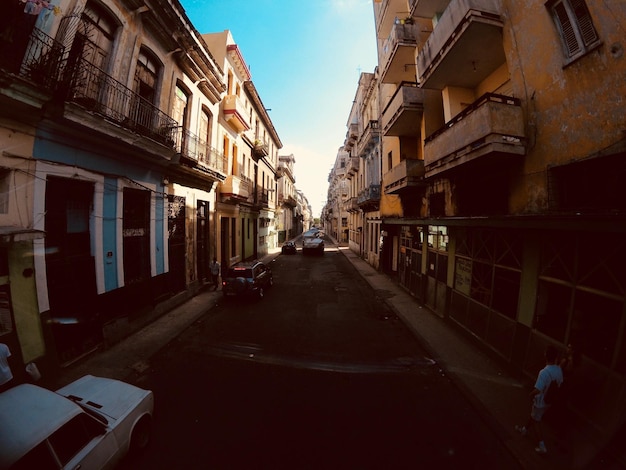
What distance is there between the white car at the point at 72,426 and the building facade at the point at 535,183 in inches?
279

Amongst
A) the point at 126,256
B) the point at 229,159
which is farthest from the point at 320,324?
the point at 229,159

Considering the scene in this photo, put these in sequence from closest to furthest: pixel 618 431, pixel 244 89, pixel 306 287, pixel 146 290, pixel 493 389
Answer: pixel 618 431 → pixel 493 389 → pixel 146 290 → pixel 306 287 → pixel 244 89

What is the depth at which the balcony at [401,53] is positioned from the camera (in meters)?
11.7

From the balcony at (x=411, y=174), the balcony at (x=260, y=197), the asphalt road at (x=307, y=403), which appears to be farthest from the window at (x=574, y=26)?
the balcony at (x=260, y=197)

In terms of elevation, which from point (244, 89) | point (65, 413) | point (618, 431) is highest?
point (244, 89)

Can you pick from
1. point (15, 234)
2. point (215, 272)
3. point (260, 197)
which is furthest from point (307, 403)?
point (260, 197)

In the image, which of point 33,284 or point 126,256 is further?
point 126,256

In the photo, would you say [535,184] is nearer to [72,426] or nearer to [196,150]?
[72,426]

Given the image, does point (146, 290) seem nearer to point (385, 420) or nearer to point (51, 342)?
point (51, 342)

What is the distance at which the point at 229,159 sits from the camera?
17.4 metres

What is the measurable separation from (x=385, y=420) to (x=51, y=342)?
7.37 metres

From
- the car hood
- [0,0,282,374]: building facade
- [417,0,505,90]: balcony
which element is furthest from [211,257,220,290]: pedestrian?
[417,0,505,90]: balcony

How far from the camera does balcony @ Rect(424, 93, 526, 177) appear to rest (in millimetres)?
6398

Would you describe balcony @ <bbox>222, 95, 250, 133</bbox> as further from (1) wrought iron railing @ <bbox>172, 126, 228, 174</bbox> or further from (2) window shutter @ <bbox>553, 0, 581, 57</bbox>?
(2) window shutter @ <bbox>553, 0, 581, 57</bbox>
